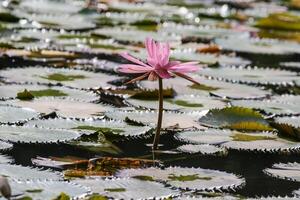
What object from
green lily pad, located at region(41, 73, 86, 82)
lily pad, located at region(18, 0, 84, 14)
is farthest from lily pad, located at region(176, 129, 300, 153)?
lily pad, located at region(18, 0, 84, 14)

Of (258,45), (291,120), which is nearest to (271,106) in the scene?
(291,120)

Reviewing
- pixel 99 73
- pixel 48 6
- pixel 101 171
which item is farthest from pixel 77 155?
pixel 48 6

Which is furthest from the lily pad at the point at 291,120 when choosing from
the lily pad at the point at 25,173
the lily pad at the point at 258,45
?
the lily pad at the point at 258,45

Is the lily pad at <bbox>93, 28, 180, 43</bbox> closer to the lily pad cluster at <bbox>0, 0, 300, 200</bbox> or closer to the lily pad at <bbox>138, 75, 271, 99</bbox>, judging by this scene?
the lily pad cluster at <bbox>0, 0, 300, 200</bbox>

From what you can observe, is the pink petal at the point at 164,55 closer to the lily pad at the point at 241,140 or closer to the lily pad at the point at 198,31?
the lily pad at the point at 241,140

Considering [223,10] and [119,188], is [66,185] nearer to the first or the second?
[119,188]

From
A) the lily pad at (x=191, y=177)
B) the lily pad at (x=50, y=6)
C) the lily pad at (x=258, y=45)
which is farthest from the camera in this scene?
the lily pad at (x=50, y=6)
